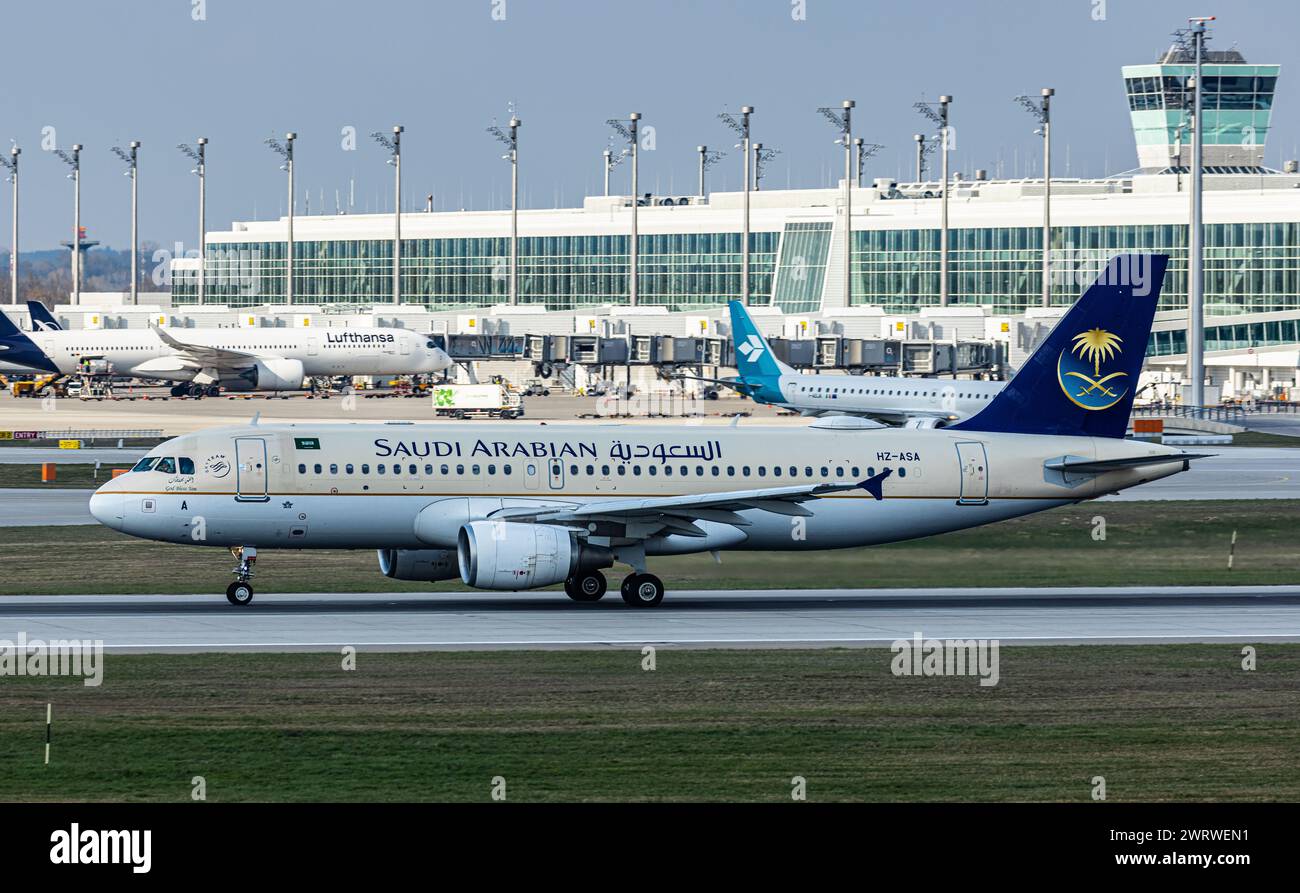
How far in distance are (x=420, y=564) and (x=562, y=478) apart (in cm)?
363

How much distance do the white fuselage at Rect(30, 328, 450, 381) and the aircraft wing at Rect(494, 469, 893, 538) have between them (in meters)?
106

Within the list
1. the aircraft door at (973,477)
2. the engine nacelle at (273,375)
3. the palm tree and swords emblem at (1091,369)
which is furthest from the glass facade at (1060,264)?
the aircraft door at (973,477)

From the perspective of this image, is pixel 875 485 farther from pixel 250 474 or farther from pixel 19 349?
pixel 19 349

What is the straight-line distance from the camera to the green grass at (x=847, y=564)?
42938 millimetres

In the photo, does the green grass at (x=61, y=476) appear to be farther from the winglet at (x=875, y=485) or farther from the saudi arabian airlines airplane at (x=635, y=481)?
the winglet at (x=875, y=485)

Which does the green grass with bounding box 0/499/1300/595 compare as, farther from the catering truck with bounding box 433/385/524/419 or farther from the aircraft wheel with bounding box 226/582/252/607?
the catering truck with bounding box 433/385/524/419

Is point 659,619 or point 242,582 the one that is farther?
point 242,582

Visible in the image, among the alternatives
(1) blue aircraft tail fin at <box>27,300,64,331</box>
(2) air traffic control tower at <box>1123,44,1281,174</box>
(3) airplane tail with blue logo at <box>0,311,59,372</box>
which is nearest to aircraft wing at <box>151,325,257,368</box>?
(3) airplane tail with blue logo at <box>0,311,59,372</box>

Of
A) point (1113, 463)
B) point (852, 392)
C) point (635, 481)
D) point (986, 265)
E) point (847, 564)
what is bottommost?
point (847, 564)

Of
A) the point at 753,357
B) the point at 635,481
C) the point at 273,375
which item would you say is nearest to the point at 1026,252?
the point at 273,375

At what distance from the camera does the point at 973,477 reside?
143ft
